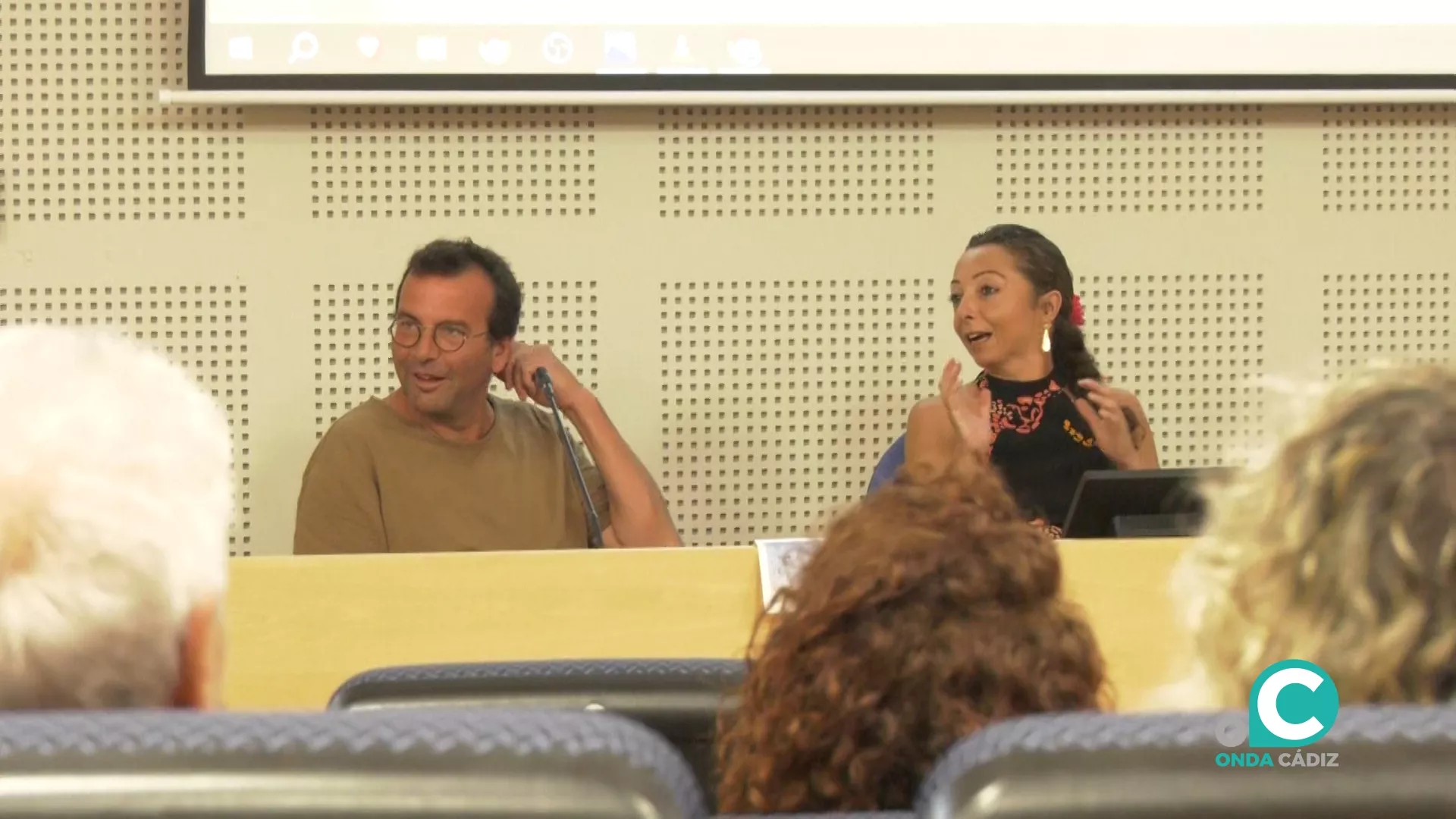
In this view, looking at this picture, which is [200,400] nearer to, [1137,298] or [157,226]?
[157,226]

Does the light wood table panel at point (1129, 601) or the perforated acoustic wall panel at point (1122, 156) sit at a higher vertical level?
the perforated acoustic wall panel at point (1122, 156)

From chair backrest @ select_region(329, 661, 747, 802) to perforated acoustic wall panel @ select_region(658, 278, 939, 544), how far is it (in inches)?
98.0

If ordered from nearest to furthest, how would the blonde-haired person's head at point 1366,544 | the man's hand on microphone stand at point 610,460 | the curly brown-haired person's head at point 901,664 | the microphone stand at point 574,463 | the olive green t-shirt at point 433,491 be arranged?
the blonde-haired person's head at point 1366,544, the curly brown-haired person's head at point 901,664, the microphone stand at point 574,463, the olive green t-shirt at point 433,491, the man's hand on microphone stand at point 610,460

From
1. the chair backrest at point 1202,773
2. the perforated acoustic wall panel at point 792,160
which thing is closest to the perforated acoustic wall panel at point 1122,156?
the perforated acoustic wall panel at point 792,160

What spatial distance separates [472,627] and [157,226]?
6.22 ft

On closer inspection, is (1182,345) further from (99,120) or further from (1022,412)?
(99,120)

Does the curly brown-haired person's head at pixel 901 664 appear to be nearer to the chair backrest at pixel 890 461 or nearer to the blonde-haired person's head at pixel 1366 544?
the blonde-haired person's head at pixel 1366 544

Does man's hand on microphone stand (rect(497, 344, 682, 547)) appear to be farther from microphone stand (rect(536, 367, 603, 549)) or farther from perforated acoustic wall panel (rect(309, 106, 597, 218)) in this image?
Result: perforated acoustic wall panel (rect(309, 106, 597, 218))

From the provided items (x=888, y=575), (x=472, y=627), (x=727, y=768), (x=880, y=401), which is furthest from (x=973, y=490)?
(x=880, y=401)

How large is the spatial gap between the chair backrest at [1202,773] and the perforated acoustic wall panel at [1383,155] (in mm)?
3385

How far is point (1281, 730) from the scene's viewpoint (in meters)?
0.49

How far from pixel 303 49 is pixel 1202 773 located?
3.04m

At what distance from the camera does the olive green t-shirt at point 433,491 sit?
274 centimetres

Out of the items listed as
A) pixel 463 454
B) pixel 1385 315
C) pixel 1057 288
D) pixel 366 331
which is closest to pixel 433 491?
pixel 463 454
